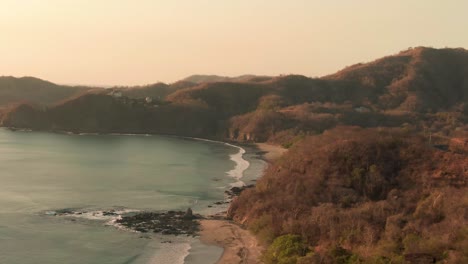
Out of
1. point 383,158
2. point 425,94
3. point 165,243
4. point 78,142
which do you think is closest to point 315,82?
point 425,94

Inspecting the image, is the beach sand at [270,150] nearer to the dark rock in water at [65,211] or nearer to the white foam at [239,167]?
the white foam at [239,167]

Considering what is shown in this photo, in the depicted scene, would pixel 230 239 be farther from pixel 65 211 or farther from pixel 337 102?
pixel 337 102

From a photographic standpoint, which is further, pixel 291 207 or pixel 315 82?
pixel 315 82

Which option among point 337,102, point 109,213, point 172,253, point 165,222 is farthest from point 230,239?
point 337,102

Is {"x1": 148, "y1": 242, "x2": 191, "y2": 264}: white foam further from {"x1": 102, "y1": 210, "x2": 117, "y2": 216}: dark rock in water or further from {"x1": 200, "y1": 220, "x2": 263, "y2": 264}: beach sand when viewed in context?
{"x1": 102, "y1": 210, "x2": 117, "y2": 216}: dark rock in water

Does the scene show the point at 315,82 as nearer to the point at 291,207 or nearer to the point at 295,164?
the point at 295,164

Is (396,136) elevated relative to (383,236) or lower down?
elevated

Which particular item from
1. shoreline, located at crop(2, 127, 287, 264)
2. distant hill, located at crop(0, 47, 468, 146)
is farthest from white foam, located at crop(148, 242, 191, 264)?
distant hill, located at crop(0, 47, 468, 146)
